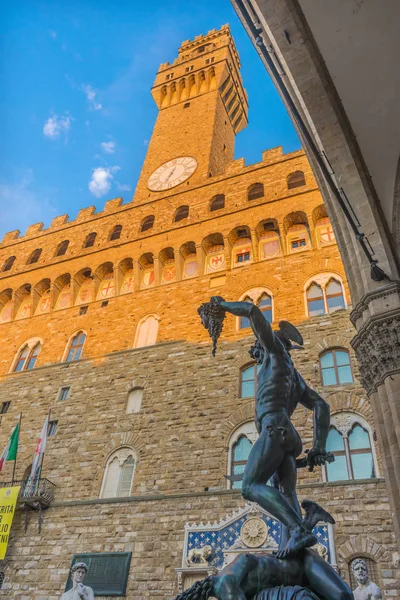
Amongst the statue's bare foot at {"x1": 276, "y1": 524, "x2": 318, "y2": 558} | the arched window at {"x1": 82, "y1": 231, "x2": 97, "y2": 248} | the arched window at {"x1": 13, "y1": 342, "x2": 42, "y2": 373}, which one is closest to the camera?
the statue's bare foot at {"x1": 276, "y1": 524, "x2": 318, "y2": 558}

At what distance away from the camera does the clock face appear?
20.4 m

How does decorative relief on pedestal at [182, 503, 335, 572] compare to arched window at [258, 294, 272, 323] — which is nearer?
decorative relief on pedestal at [182, 503, 335, 572]

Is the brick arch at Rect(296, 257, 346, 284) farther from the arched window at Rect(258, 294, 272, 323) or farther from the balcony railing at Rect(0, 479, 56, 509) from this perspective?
the balcony railing at Rect(0, 479, 56, 509)

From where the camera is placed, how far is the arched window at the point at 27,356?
16.8 metres

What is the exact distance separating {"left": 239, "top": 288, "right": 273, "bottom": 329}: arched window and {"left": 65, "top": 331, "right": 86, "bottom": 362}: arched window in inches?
226

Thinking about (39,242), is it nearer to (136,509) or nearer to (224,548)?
(136,509)

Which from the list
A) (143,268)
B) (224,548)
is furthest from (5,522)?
(143,268)

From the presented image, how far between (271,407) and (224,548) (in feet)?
25.2

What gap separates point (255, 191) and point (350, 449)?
10.0 m

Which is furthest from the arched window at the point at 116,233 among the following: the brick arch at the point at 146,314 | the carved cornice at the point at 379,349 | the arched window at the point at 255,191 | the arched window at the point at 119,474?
the carved cornice at the point at 379,349

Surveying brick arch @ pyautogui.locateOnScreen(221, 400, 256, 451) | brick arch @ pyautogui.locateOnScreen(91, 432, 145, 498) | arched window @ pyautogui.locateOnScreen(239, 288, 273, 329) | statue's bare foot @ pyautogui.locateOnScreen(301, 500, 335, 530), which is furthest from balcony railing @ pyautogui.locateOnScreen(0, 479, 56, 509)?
statue's bare foot @ pyautogui.locateOnScreen(301, 500, 335, 530)

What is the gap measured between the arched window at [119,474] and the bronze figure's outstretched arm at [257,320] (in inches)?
373

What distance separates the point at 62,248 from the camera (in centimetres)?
1989

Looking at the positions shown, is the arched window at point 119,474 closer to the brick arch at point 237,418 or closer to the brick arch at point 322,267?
the brick arch at point 237,418
